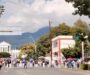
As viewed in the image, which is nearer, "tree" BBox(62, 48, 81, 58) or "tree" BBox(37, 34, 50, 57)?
"tree" BBox(62, 48, 81, 58)

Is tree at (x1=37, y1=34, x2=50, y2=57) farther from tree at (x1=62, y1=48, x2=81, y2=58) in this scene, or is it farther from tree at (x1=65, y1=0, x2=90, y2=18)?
tree at (x1=65, y1=0, x2=90, y2=18)

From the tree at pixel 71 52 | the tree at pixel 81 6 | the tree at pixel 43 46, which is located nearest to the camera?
the tree at pixel 81 6

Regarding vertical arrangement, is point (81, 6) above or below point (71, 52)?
above

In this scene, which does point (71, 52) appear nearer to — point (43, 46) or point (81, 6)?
point (43, 46)

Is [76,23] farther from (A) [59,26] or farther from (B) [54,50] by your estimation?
(B) [54,50]

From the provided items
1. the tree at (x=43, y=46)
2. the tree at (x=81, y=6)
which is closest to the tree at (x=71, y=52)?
the tree at (x=43, y=46)

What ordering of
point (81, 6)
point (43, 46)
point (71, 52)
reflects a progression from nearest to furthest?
1. point (81, 6)
2. point (71, 52)
3. point (43, 46)

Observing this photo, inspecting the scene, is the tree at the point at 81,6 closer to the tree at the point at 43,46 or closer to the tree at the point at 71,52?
the tree at the point at 71,52

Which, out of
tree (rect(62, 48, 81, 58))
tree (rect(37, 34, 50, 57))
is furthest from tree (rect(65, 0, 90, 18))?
tree (rect(37, 34, 50, 57))

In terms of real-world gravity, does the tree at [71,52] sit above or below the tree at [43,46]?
below

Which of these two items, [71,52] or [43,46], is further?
[43,46]

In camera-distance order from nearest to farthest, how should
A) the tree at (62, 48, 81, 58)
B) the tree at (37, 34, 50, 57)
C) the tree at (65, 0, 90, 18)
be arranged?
the tree at (65, 0, 90, 18) → the tree at (62, 48, 81, 58) → the tree at (37, 34, 50, 57)

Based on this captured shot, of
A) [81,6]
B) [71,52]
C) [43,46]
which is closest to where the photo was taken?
[81,6]

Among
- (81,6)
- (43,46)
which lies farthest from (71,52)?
(81,6)
